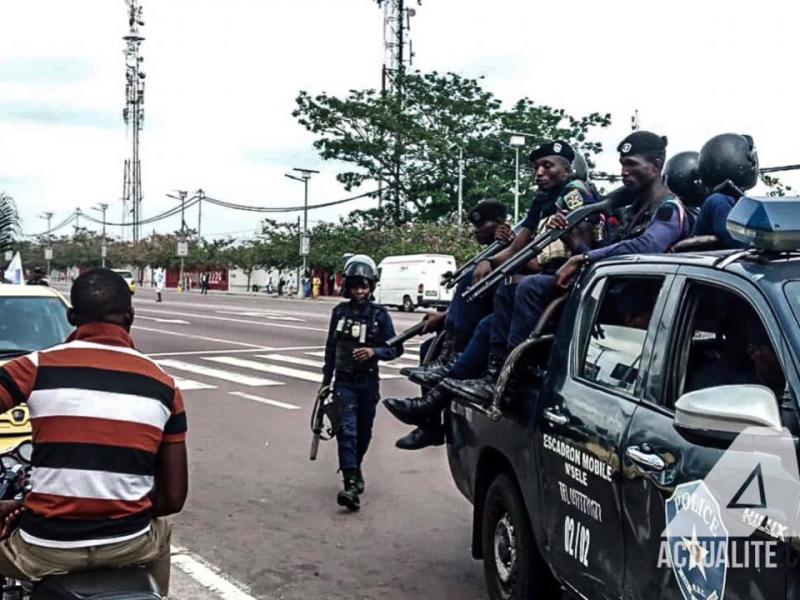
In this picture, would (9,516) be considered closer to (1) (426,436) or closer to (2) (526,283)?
(2) (526,283)

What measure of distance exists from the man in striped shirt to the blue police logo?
157 centimetres

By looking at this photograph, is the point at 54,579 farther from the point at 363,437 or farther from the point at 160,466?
the point at 363,437

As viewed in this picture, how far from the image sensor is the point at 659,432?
300 centimetres

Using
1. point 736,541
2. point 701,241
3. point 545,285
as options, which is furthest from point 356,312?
point 736,541

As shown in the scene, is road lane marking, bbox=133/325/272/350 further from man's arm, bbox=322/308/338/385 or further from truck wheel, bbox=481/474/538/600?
truck wheel, bbox=481/474/538/600

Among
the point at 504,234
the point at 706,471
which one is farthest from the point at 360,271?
the point at 706,471

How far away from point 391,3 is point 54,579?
6134 centimetres

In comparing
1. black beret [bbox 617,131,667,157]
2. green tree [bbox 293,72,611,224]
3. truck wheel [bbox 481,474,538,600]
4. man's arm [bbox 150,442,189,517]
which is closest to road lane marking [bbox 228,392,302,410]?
truck wheel [bbox 481,474,538,600]

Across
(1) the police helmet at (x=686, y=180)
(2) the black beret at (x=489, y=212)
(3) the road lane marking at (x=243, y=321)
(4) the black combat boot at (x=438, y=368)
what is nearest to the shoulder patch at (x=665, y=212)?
(1) the police helmet at (x=686, y=180)

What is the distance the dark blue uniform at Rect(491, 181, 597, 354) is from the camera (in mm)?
4633

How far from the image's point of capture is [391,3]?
6062 cm

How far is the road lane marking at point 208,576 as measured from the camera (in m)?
5.00

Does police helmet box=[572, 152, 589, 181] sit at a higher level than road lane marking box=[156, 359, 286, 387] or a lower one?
higher

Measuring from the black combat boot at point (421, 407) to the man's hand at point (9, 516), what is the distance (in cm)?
296
